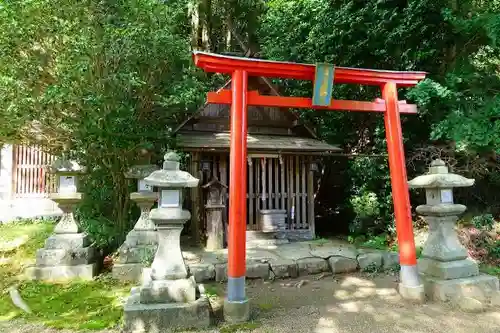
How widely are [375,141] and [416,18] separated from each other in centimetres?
339

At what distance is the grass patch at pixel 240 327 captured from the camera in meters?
3.81

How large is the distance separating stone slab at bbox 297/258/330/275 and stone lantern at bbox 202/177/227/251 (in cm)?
206

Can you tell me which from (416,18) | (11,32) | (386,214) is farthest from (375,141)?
(11,32)

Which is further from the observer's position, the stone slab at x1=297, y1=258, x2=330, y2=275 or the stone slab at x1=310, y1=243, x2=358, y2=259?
the stone slab at x1=310, y1=243, x2=358, y2=259

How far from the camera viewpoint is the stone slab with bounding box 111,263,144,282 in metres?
5.95

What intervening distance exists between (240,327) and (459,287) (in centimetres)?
323

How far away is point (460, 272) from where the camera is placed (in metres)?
4.82

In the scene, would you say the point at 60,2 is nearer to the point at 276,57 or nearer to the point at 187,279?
the point at 187,279

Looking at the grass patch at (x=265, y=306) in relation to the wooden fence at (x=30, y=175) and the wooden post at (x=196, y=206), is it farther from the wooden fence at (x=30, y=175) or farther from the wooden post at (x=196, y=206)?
the wooden fence at (x=30, y=175)

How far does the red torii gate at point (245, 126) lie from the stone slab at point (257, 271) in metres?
2.04

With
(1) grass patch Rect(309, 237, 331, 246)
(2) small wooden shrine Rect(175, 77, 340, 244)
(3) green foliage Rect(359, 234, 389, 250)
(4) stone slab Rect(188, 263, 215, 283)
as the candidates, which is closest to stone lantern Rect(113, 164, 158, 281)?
(4) stone slab Rect(188, 263, 215, 283)

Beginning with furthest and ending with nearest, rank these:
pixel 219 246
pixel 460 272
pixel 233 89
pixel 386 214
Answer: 1. pixel 386 214
2. pixel 219 246
3. pixel 460 272
4. pixel 233 89

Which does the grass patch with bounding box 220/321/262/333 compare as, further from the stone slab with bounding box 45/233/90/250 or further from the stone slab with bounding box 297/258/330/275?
the stone slab with bounding box 45/233/90/250

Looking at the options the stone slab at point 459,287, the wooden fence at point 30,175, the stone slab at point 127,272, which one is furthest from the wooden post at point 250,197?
the wooden fence at point 30,175
